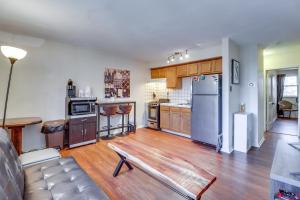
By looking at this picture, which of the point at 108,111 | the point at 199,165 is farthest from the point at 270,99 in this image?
the point at 108,111

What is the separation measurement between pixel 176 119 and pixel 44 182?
12.0 ft

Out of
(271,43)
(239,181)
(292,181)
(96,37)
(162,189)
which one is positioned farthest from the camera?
(271,43)

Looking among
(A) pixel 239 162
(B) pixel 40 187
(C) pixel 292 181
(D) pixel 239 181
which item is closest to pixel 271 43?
(A) pixel 239 162

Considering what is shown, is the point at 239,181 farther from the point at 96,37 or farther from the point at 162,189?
the point at 96,37

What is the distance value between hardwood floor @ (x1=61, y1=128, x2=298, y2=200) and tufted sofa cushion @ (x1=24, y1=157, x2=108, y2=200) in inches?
24.5

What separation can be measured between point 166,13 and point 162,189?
8.21 ft

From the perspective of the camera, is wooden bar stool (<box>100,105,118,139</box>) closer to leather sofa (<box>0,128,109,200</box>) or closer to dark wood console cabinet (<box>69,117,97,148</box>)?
dark wood console cabinet (<box>69,117,97,148</box>)

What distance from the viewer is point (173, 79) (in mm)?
5121

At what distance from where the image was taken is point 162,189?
2127 mm

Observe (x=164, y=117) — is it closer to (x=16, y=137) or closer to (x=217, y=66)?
(x=217, y=66)

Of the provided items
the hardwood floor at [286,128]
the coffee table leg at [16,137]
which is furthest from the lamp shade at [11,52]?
the hardwood floor at [286,128]

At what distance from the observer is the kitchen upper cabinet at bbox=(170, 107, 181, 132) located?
4.66 metres

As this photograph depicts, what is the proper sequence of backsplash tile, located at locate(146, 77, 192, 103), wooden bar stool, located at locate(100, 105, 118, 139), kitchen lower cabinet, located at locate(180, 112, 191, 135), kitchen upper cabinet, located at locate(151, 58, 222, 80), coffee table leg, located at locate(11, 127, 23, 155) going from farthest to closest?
backsplash tile, located at locate(146, 77, 192, 103) → kitchen lower cabinet, located at locate(180, 112, 191, 135) → wooden bar stool, located at locate(100, 105, 118, 139) → kitchen upper cabinet, located at locate(151, 58, 222, 80) → coffee table leg, located at locate(11, 127, 23, 155)

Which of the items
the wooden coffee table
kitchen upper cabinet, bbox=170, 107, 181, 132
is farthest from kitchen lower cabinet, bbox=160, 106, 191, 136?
the wooden coffee table
